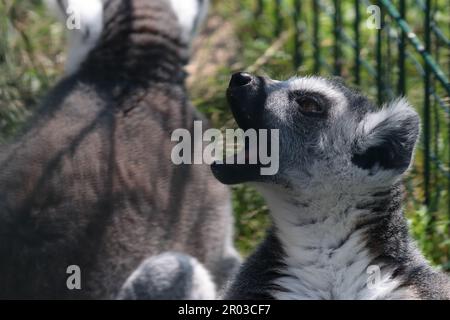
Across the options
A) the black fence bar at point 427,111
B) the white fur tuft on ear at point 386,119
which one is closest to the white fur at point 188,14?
the black fence bar at point 427,111

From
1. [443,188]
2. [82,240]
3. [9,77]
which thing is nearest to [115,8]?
[9,77]

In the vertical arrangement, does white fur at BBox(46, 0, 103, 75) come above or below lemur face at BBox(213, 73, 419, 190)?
above

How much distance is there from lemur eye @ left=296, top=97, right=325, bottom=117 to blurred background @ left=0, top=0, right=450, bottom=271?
1389 millimetres

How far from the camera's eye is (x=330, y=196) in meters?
3.78

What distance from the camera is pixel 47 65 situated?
7.38 metres

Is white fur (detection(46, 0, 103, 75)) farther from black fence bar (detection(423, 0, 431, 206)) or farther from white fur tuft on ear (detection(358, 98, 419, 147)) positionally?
white fur tuft on ear (detection(358, 98, 419, 147))

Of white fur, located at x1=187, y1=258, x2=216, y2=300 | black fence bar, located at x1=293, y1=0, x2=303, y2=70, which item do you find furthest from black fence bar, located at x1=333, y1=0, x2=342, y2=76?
white fur, located at x1=187, y1=258, x2=216, y2=300

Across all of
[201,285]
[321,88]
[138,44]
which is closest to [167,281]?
[201,285]

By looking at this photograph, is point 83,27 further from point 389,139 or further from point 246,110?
point 389,139

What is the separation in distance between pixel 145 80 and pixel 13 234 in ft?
4.47

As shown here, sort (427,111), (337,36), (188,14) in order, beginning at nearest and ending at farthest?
(427,111) < (188,14) < (337,36)

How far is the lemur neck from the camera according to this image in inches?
230

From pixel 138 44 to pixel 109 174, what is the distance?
1043 millimetres
